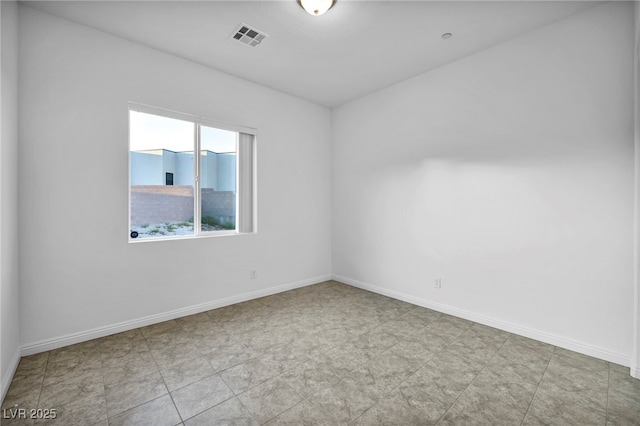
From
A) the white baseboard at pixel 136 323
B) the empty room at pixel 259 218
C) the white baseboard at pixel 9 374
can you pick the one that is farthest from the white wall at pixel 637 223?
the white baseboard at pixel 9 374

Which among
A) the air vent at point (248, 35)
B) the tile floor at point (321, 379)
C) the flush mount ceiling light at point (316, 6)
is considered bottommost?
the tile floor at point (321, 379)

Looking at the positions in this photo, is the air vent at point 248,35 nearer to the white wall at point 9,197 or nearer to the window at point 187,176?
the window at point 187,176

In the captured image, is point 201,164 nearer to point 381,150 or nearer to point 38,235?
point 38,235

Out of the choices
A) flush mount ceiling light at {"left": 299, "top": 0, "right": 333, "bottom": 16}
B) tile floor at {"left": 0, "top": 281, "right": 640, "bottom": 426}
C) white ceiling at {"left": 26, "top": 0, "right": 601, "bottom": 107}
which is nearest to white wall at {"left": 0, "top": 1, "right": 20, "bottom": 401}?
tile floor at {"left": 0, "top": 281, "right": 640, "bottom": 426}

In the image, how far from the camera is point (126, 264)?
9.65 feet

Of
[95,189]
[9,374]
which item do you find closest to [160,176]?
[95,189]

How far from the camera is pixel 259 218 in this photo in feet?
13.4

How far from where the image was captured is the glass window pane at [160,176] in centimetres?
312

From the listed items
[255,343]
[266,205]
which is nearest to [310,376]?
[255,343]

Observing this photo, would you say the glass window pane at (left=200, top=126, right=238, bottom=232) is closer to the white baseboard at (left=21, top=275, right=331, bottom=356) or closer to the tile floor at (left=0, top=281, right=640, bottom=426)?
the white baseboard at (left=21, top=275, right=331, bottom=356)

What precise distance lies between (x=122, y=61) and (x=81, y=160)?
1.15m

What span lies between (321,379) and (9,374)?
2375 mm

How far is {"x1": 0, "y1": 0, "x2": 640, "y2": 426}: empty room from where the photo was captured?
2.03 meters

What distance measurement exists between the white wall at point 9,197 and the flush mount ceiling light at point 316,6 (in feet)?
7.48
